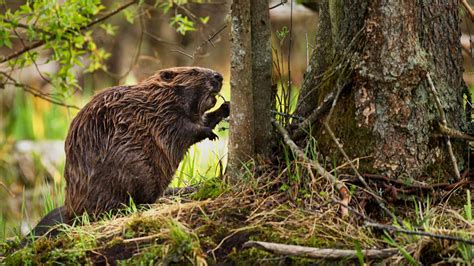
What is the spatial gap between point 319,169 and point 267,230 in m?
0.35

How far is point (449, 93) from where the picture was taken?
3113 mm

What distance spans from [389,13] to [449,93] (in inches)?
16.5

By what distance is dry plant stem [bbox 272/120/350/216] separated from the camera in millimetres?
2869

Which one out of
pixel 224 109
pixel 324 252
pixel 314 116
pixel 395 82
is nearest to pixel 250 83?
pixel 314 116

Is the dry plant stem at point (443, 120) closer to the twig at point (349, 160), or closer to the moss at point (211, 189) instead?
the twig at point (349, 160)

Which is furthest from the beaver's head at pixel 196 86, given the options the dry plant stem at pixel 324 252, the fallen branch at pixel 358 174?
the dry plant stem at pixel 324 252

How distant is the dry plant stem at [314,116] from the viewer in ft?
10.4

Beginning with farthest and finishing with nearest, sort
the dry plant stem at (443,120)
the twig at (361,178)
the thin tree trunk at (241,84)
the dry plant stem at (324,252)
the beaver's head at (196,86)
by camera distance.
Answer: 1. the beaver's head at (196,86)
2. the thin tree trunk at (241,84)
3. the dry plant stem at (443,120)
4. the twig at (361,178)
5. the dry plant stem at (324,252)

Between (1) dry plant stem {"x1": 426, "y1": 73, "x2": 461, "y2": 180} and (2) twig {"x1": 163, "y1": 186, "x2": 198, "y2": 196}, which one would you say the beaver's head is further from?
(1) dry plant stem {"x1": 426, "y1": 73, "x2": 461, "y2": 180}

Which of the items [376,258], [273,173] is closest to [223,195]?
[273,173]

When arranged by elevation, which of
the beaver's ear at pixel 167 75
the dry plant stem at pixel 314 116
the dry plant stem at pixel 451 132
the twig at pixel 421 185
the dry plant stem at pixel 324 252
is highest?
the beaver's ear at pixel 167 75

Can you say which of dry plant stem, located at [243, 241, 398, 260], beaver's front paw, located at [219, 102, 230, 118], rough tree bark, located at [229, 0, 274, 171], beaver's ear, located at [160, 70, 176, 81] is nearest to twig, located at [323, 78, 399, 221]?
dry plant stem, located at [243, 241, 398, 260]

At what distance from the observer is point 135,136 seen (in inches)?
145

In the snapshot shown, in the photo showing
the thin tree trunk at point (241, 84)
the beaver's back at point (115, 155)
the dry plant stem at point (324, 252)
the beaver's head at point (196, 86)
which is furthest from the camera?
the beaver's head at point (196, 86)
